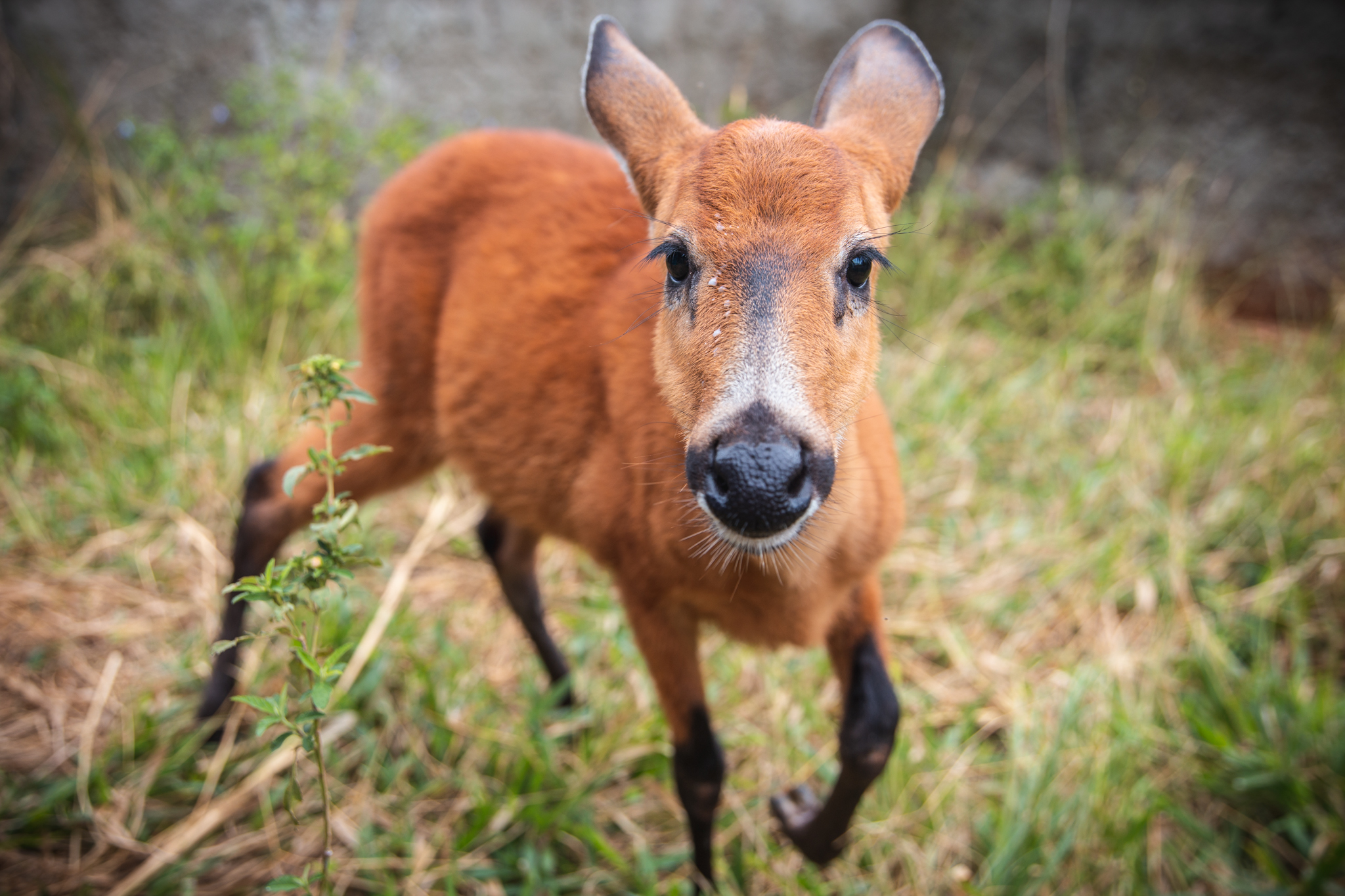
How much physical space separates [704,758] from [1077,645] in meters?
1.83

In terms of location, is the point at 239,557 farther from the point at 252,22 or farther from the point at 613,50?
the point at 252,22

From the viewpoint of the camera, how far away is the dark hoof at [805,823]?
7.91ft

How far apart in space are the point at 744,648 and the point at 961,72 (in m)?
4.56

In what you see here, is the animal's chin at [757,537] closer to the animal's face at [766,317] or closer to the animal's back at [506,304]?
the animal's face at [766,317]

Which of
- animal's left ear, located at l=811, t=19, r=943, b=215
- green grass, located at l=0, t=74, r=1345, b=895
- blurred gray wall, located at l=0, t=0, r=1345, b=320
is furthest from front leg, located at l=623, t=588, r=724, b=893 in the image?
blurred gray wall, located at l=0, t=0, r=1345, b=320

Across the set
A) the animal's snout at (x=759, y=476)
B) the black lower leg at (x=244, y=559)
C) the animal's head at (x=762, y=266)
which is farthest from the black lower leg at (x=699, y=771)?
the black lower leg at (x=244, y=559)

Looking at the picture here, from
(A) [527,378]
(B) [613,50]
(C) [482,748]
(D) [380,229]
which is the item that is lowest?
(C) [482,748]

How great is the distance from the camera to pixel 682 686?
2312 millimetres

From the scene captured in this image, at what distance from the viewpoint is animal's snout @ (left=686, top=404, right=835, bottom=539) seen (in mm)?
1489

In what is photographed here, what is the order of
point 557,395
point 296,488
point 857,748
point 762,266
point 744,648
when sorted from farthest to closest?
1. point 744,648
2. point 296,488
3. point 557,395
4. point 857,748
5. point 762,266

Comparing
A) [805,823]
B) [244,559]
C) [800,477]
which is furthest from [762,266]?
[244,559]

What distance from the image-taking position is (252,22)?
15.6 ft

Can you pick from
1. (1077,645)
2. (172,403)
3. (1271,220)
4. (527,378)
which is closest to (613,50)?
(527,378)

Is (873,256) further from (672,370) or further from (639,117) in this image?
(639,117)
